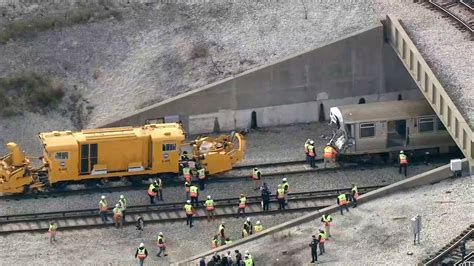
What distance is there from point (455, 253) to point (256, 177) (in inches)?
416

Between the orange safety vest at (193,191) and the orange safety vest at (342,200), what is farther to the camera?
the orange safety vest at (193,191)

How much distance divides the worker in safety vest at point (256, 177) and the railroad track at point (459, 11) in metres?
11.3

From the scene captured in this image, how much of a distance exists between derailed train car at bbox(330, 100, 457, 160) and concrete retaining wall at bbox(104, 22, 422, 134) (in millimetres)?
4758

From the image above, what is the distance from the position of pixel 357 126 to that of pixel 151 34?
11967 mm

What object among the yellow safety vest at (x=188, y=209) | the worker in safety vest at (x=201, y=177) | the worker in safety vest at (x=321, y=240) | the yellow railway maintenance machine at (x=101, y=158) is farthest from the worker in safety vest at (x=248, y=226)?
the yellow railway maintenance machine at (x=101, y=158)

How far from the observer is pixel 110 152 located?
178ft

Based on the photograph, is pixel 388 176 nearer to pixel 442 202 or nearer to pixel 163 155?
pixel 442 202

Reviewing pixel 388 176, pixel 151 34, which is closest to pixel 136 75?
pixel 151 34

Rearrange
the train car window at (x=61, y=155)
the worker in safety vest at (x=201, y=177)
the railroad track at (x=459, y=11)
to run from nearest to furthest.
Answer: the train car window at (x=61, y=155), the worker in safety vest at (x=201, y=177), the railroad track at (x=459, y=11)

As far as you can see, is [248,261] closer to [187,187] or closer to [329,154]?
[187,187]

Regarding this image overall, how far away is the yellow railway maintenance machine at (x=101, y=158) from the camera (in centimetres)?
5369

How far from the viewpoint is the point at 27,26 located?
206 ft

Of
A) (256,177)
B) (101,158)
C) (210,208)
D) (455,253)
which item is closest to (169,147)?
(101,158)

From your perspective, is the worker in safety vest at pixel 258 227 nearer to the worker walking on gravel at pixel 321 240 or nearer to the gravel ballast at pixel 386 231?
the gravel ballast at pixel 386 231
